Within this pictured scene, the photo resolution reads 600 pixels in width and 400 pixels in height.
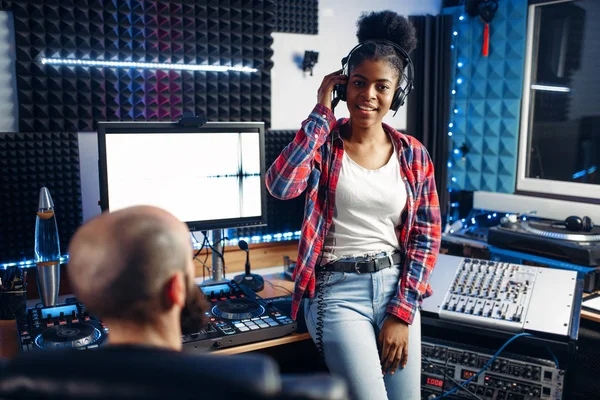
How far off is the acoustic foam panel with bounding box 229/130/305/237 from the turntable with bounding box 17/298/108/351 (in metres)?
0.84

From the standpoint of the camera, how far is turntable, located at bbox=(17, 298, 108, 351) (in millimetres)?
1443

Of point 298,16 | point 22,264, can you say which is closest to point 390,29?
point 298,16

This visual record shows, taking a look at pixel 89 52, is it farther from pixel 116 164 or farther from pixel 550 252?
pixel 550 252

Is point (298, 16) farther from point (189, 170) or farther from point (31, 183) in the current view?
point (31, 183)

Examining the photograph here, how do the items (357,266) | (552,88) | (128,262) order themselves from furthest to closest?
(552,88) < (357,266) < (128,262)

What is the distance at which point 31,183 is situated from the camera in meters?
1.97

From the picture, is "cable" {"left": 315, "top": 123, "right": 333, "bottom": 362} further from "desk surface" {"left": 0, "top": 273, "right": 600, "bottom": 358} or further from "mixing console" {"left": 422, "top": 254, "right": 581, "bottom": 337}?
"mixing console" {"left": 422, "top": 254, "right": 581, "bottom": 337}

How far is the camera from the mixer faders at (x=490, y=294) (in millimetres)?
1745

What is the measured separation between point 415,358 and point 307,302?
362 mm

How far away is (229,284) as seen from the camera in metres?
1.97

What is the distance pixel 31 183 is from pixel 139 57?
615 mm

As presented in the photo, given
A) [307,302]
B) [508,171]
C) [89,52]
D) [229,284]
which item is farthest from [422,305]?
[89,52]

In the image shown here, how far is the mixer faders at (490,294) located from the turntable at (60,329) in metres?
1.09

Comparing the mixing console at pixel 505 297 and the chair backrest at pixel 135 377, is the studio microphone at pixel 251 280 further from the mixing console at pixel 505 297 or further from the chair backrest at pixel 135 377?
the chair backrest at pixel 135 377
